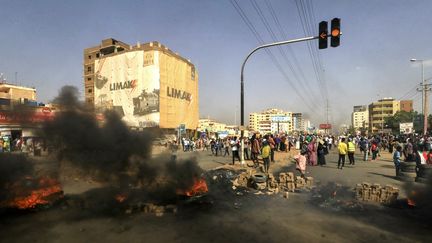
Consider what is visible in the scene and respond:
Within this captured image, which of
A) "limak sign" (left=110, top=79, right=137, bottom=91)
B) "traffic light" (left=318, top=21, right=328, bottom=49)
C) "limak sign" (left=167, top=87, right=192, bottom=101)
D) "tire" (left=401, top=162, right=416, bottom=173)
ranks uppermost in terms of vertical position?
"limak sign" (left=110, top=79, right=137, bottom=91)

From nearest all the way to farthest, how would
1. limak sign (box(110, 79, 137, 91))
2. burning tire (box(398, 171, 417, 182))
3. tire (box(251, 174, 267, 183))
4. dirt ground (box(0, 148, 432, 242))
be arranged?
1. dirt ground (box(0, 148, 432, 242))
2. tire (box(251, 174, 267, 183))
3. burning tire (box(398, 171, 417, 182))
4. limak sign (box(110, 79, 137, 91))

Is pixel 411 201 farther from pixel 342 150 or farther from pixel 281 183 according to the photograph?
pixel 342 150

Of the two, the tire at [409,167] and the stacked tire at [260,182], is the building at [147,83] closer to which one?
the stacked tire at [260,182]

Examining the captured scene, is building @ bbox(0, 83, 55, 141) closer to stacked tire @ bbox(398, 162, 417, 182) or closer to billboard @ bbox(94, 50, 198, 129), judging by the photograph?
stacked tire @ bbox(398, 162, 417, 182)

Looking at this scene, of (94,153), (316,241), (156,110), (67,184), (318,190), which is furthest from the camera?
(156,110)

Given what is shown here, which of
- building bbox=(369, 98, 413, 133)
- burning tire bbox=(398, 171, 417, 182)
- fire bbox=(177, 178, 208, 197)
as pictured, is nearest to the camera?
fire bbox=(177, 178, 208, 197)

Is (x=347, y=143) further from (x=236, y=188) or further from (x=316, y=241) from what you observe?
(x=316, y=241)

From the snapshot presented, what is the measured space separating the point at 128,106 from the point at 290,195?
46.5 meters

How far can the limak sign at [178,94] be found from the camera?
52.2m

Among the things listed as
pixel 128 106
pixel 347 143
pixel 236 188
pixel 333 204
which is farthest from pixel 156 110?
pixel 333 204

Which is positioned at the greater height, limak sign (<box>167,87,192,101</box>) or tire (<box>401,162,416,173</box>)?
limak sign (<box>167,87,192,101</box>)

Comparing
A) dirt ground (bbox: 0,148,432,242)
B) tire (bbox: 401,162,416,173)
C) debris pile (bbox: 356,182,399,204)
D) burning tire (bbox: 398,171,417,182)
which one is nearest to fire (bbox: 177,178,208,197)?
dirt ground (bbox: 0,148,432,242)

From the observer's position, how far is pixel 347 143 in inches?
651

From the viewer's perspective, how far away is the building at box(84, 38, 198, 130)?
163ft
